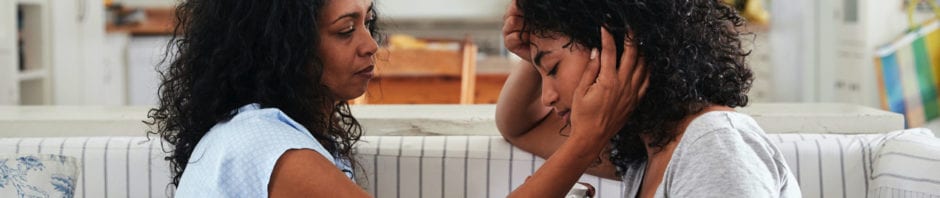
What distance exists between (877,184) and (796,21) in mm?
4471

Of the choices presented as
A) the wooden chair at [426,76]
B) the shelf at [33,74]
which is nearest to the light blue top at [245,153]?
the wooden chair at [426,76]

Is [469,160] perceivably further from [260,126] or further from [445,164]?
[260,126]

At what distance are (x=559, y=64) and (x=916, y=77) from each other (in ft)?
11.6

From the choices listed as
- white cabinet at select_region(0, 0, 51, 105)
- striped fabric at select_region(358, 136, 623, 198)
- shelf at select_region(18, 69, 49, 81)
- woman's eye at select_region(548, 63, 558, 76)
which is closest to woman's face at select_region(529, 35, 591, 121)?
woman's eye at select_region(548, 63, 558, 76)

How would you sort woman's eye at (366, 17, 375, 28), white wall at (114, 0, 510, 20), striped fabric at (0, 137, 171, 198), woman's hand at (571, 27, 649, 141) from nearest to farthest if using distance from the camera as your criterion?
woman's hand at (571, 27, 649, 141) < woman's eye at (366, 17, 375, 28) < striped fabric at (0, 137, 171, 198) < white wall at (114, 0, 510, 20)

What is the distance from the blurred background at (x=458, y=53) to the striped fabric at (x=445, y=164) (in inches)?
33.9

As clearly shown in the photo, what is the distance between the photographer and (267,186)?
1.22 metres

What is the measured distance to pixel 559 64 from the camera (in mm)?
1196

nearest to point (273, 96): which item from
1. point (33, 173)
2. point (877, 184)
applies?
point (33, 173)

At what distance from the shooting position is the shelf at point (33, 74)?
4410mm

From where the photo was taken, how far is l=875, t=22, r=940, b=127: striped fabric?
434 centimetres

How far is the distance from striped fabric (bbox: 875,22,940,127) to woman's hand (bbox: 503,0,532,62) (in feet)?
11.4

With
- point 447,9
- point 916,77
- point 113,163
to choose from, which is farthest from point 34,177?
point 447,9

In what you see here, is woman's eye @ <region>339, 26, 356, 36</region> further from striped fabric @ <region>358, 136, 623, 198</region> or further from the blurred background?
the blurred background
